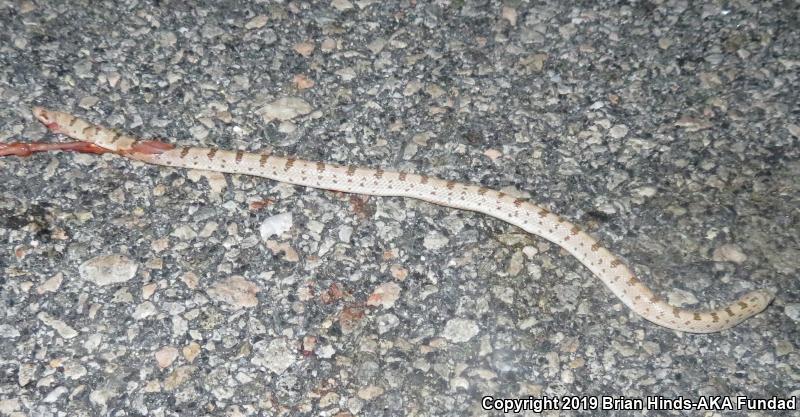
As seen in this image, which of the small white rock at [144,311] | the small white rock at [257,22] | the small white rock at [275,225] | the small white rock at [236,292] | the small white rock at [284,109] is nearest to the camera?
the small white rock at [144,311]

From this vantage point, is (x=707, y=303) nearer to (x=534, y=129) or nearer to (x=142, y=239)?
(x=534, y=129)

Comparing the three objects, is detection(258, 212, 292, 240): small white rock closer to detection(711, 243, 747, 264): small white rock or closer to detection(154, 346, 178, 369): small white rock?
detection(154, 346, 178, 369): small white rock

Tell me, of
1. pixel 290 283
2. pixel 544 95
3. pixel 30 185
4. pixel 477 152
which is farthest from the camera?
pixel 544 95

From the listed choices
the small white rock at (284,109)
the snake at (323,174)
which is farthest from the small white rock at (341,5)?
→ the snake at (323,174)

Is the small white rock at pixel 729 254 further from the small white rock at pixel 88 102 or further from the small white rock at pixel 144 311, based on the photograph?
the small white rock at pixel 88 102

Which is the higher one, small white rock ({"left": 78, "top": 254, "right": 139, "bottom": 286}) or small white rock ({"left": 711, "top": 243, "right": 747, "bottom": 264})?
small white rock ({"left": 78, "top": 254, "right": 139, "bottom": 286})

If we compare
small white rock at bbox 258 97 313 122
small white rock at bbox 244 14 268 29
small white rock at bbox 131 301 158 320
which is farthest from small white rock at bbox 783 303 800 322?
small white rock at bbox 244 14 268 29

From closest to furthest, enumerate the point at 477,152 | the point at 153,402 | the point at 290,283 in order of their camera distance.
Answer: the point at 153,402, the point at 290,283, the point at 477,152

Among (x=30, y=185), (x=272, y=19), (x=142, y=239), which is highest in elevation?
(x=272, y=19)

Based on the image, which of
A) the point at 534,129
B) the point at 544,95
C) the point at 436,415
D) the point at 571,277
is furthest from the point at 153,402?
the point at 544,95
